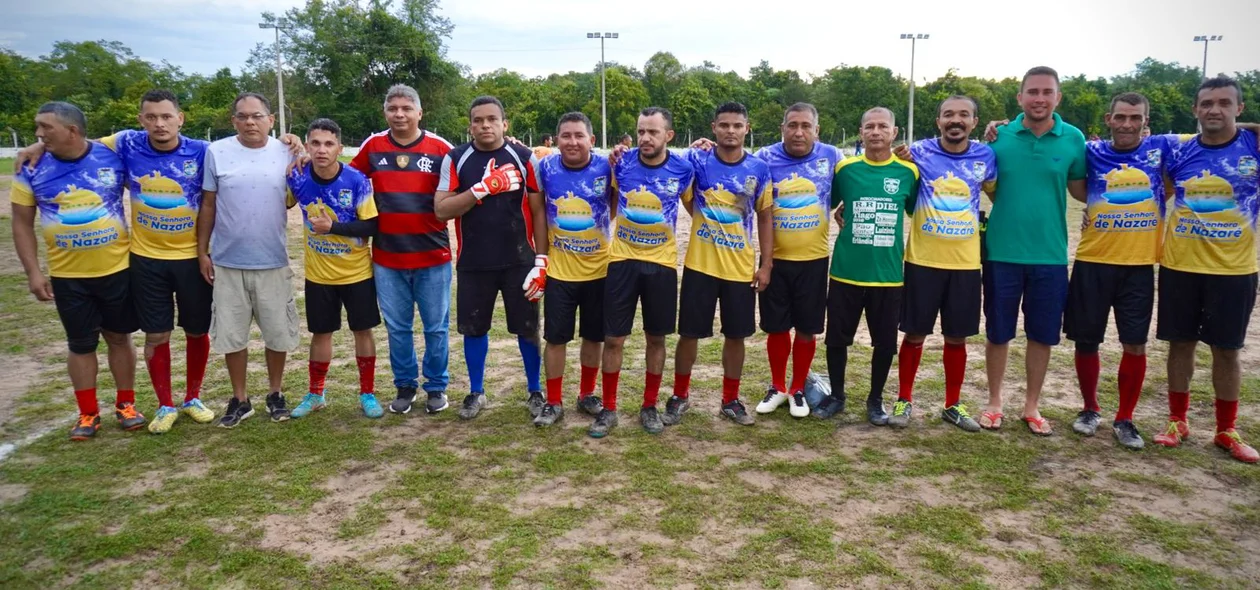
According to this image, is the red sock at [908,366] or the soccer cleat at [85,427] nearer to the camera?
the soccer cleat at [85,427]

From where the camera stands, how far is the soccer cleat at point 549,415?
5492 mm

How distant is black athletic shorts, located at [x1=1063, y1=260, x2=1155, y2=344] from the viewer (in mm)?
5164

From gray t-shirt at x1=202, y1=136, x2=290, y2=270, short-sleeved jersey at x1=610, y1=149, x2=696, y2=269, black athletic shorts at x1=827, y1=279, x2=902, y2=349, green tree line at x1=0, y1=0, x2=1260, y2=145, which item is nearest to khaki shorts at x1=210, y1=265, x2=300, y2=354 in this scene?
gray t-shirt at x1=202, y1=136, x2=290, y2=270

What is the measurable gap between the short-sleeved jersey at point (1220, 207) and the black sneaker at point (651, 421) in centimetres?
347

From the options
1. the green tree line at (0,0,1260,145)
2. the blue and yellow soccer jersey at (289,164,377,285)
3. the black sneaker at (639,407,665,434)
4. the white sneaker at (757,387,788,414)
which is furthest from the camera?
the green tree line at (0,0,1260,145)

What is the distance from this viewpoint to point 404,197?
555 cm

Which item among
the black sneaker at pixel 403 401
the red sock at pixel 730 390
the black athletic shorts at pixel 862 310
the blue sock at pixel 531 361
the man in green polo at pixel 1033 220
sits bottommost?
the black sneaker at pixel 403 401

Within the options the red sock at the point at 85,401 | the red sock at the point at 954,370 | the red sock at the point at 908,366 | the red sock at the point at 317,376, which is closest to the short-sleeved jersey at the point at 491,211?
the red sock at the point at 317,376

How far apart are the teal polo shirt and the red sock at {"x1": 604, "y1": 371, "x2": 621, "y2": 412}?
2701mm

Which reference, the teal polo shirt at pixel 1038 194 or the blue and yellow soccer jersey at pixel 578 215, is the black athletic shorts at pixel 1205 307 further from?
the blue and yellow soccer jersey at pixel 578 215

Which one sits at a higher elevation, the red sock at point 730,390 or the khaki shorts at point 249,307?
the khaki shorts at point 249,307

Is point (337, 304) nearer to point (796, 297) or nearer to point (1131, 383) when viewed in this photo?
point (796, 297)

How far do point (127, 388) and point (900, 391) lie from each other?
5369mm

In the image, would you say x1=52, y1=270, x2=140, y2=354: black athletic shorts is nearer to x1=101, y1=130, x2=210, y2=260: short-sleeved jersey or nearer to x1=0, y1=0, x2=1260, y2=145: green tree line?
x1=101, y1=130, x2=210, y2=260: short-sleeved jersey
